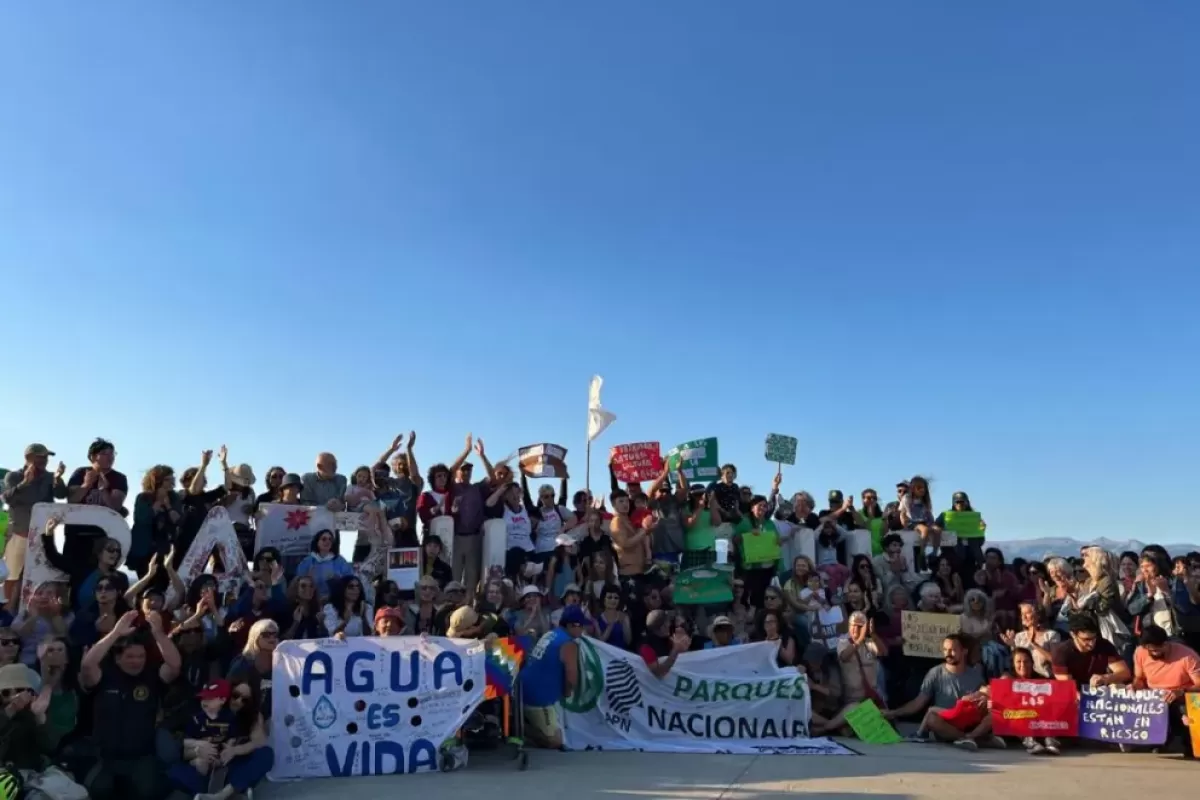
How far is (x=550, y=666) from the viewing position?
8828mm

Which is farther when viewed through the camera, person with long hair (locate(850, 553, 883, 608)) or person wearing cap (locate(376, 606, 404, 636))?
person with long hair (locate(850, 553, 883, 608))

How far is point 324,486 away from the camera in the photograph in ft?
36.7

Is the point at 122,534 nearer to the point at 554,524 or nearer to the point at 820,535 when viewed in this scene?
the point at 554,524

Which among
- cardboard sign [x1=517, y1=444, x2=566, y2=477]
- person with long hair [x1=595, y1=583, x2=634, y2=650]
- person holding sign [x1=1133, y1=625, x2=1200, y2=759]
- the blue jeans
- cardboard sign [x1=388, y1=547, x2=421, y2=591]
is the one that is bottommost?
the blue jeans

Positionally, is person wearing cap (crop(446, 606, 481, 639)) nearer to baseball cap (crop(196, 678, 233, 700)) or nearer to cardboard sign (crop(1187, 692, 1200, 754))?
baseball cap (crop(196, 678, 233, 700))

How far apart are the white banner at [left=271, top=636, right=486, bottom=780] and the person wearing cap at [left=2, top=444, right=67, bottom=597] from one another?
3855mm

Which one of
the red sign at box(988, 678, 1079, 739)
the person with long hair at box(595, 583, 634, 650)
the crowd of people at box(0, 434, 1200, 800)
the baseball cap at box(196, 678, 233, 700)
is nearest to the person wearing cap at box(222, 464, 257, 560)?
the crowd of people at box(0, 434, 1200, 800)

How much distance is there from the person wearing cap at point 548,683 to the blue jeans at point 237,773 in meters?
2.51

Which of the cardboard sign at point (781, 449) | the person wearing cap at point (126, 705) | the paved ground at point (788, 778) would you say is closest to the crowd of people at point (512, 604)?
the person wearing cap at point (126, 705)

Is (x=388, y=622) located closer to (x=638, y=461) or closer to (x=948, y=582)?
(x=638, y=461)

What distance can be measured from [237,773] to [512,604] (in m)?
3.90

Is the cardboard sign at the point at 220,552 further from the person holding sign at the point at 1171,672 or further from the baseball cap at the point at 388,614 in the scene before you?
the person holding sign at the point at 1171,672

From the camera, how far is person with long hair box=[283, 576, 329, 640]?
29.0 feet

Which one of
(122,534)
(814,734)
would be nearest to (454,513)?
(122,534)
